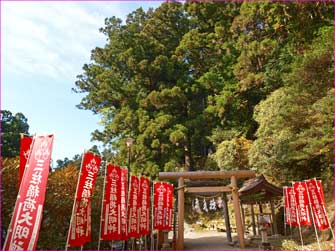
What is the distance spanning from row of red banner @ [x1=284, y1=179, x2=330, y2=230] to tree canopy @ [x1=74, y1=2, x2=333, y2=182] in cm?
320

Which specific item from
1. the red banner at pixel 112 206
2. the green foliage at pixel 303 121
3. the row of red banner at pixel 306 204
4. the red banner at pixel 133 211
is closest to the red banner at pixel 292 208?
the row of red banner at pixel 306 204

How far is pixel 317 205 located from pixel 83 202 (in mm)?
6083

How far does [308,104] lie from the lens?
34.2 ft

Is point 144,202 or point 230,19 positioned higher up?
point 230,19

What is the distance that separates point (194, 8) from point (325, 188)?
15.3 m

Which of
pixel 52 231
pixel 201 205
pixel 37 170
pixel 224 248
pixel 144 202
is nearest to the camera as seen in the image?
pixel 37 170

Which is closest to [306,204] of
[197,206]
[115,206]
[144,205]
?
[144,205]

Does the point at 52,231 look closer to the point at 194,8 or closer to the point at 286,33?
the point at 286,33

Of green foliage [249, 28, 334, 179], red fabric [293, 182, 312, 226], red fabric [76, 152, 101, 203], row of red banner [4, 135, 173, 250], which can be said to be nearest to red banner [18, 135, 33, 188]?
row of red banner [4, 135, 173, 250]

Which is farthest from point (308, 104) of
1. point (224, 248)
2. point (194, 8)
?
point (194, 8)

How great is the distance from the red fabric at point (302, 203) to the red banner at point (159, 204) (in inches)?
163

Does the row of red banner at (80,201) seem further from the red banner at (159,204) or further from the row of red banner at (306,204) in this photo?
the row of red banner at (306,204)

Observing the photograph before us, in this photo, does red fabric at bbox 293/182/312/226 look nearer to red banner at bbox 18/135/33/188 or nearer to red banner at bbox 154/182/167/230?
red banner at bbox 154/182/167/230

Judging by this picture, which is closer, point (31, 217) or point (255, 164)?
point (31, 217)
